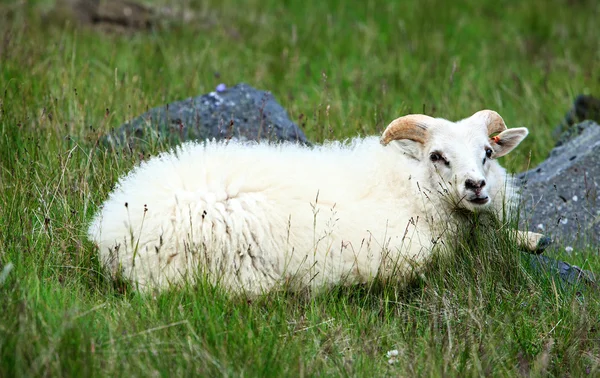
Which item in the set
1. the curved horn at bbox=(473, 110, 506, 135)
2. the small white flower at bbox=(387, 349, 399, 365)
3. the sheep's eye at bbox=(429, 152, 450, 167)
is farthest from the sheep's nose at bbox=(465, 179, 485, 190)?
the small white flower at bbox=(387, 349, 399, 365)

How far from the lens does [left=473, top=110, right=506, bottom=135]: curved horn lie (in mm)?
4921

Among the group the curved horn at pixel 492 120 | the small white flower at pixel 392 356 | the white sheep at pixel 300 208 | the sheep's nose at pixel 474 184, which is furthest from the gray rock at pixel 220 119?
the small white flower at pixel 392 356

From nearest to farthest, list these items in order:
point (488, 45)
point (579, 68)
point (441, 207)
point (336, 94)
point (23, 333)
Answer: point (23, 333) < point (441, 207) < point (336, 94) < point (579, 68) < point (488, 45)

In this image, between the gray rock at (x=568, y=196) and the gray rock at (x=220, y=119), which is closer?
the gray rock at (x=568, y=196)

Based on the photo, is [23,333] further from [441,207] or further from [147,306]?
[441,207]

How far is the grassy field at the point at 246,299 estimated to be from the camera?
11.2 ft

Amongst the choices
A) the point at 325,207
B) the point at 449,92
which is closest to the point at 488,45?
the point at 449,92

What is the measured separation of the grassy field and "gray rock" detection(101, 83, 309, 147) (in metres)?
0.21

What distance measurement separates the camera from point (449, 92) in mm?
7980

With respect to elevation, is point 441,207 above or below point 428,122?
below

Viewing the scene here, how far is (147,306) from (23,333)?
72cm

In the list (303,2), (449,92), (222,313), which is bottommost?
(222,313)

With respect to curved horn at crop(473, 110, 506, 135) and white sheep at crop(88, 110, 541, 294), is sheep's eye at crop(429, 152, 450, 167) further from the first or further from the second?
curved horn at crop(473, 110, 506, 135)

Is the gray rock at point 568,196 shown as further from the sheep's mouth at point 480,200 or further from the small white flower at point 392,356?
the small white flower at point 392,356
